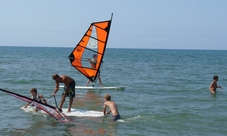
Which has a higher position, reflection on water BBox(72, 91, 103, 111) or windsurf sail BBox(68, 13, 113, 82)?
windsurf sail BBox(68, 13, 113, 82)

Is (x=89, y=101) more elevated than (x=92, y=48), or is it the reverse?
(x=92, y=48)

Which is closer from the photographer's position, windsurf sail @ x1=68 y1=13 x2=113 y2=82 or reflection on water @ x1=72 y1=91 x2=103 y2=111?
reflection on water @ x1=72 y1=91 x2=103 y2=111

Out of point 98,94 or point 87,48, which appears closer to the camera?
point 98,94

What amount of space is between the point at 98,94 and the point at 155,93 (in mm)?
2596

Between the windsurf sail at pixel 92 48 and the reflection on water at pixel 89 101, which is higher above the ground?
the windsurf sail at pixel 92 48

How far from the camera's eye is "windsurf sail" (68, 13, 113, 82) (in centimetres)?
1628

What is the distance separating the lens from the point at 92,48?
16.5 meters

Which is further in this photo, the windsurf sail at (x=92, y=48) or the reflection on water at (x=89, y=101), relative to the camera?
the windsurf sail at (x=92, y=48)

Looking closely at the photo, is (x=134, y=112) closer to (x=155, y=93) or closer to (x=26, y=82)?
(x=155, y=93)

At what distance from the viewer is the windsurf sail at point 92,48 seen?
53.4 ft

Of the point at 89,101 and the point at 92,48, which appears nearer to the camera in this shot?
the point at 89,101

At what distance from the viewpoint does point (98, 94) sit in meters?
15.6

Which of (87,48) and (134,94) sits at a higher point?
(87,48)

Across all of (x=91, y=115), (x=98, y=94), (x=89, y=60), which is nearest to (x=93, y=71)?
(x=89, y=60)
